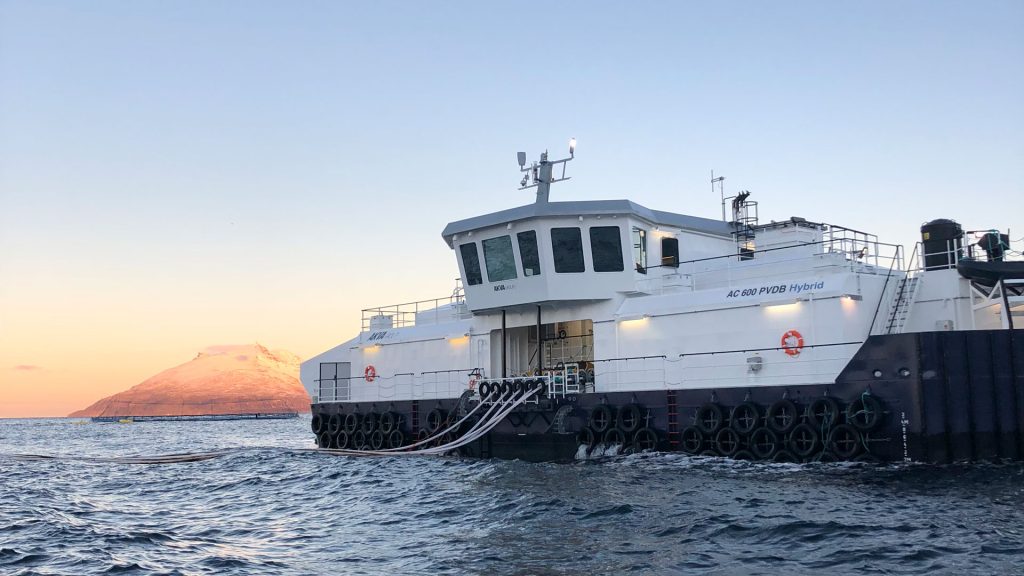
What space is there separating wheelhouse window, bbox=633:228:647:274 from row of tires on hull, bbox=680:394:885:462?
4995 mm

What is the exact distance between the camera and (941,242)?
20.6 m

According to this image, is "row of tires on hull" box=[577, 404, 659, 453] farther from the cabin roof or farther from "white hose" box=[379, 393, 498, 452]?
the cabin roof

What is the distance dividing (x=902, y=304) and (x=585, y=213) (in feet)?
25.8

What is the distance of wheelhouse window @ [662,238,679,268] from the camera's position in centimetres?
2480

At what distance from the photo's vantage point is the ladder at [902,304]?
20281 millimetres

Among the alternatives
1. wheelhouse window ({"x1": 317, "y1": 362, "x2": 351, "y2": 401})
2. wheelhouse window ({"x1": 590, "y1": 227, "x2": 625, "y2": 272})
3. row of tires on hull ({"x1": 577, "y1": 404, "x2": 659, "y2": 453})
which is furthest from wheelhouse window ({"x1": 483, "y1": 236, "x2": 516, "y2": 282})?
wheelhouse window ({"x1": 317, "y1": 362, "x2": 351, "y2": 401})

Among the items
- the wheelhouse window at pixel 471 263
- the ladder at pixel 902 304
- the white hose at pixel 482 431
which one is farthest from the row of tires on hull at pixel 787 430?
the wheelhouse window at pixel 471 263

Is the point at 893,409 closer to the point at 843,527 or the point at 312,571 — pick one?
the point at 843,527

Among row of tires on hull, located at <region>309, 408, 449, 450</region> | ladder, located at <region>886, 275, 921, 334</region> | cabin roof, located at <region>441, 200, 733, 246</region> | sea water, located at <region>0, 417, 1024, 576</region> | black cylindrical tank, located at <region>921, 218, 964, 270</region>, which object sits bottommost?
sea water, located at <region>0, 417, 1024, 576</region>

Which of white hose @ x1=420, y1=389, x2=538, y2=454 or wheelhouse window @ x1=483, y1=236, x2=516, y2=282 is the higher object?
wheelhouse window @ x1=483, y1=236, x2=516, y2=282

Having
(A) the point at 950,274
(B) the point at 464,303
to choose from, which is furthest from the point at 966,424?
(B) the point at 464,303

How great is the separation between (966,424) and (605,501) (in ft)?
23.6

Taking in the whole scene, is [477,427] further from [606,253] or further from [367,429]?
[606,253]

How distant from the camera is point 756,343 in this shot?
816 inches
